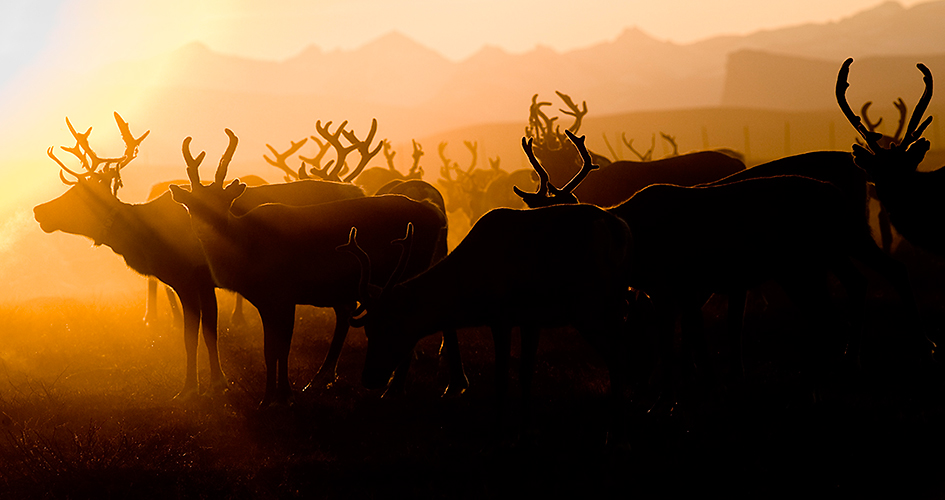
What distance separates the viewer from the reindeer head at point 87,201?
29.1ft

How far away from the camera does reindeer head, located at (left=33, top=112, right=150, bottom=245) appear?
888 cm

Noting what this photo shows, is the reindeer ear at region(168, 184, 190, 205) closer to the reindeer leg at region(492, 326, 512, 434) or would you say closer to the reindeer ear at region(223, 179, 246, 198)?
the reindeer ear at region(223, 179, 246, 198)

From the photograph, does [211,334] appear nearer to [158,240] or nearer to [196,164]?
[158,240]

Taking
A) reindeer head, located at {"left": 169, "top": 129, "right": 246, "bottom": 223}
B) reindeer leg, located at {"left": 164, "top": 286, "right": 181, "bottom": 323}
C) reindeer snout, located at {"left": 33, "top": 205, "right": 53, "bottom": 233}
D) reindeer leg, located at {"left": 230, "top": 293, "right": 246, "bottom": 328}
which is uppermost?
reindeer head, located at {"left": 169, "top": 129, "right": 246, "bottom": 223}

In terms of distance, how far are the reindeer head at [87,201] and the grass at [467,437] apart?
1.76 m

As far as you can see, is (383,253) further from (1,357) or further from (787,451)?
(1,357)

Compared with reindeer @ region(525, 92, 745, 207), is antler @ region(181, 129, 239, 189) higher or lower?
higher

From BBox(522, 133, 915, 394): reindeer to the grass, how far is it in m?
0.74

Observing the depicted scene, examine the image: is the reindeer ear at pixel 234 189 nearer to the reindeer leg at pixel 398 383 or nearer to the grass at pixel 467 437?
the grass at pixel 467 437

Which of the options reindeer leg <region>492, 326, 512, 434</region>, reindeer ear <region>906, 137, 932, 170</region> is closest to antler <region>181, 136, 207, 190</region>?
reindeer leg <region>492, 326, 512, 434</region>

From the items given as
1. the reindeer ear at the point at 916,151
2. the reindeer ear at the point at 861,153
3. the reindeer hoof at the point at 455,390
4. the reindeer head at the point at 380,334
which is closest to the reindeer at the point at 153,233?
the reindeer hoof at the point at 455,390

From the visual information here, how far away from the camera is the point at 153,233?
861cm

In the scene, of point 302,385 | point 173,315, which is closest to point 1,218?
point 173,315

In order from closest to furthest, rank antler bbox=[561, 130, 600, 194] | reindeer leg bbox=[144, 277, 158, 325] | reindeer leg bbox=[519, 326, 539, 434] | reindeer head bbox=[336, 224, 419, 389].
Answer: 1. reindeer head bbox=[336, 224, 419, 389]
2. reindeer leg bbox=[519, 326, 539, 434]
3. antler bbox=[561, 130, 600, 194]
4. reindeer leg bbox=[144, 277, 158, 325]
